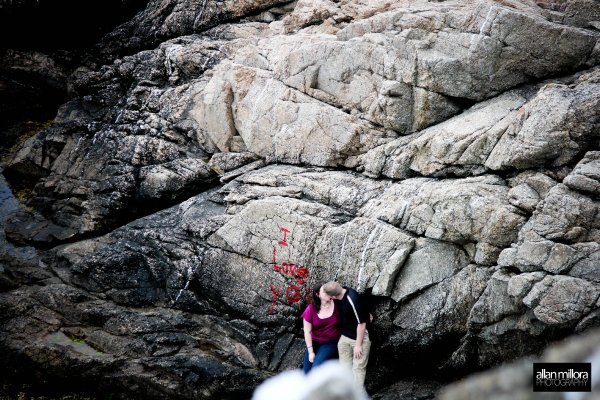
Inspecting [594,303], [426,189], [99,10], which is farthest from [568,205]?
[99,10]

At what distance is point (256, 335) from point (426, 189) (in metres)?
6.12

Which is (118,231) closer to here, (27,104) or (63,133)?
(63,133)

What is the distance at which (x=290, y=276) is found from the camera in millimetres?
14203

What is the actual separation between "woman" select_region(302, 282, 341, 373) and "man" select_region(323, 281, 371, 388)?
0.57ft

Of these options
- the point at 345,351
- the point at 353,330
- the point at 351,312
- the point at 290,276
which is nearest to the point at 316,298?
the point at 351,312

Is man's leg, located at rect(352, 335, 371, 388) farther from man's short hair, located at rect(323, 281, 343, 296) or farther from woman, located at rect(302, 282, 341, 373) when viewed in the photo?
man's short hair, located at rect(323, 281, 343, 296)

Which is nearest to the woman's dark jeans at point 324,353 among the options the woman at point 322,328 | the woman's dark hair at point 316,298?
the woman at point 322,328

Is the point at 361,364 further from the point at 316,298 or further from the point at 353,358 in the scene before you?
the point at 316,298

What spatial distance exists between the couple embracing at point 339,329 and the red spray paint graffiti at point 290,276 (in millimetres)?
1517

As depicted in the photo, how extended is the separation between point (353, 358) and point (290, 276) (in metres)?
2.92

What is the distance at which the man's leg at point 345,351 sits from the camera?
490 inches

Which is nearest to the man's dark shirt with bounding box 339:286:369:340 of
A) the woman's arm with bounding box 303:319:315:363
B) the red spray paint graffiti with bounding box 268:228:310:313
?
the woman's arm with bounding box 303:319:315:363

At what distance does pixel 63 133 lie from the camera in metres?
19.7

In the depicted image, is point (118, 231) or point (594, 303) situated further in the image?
point (118, 231)
